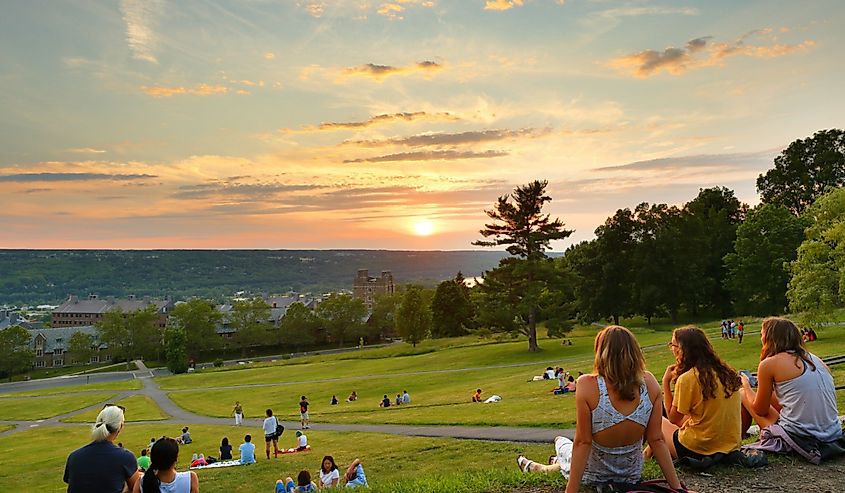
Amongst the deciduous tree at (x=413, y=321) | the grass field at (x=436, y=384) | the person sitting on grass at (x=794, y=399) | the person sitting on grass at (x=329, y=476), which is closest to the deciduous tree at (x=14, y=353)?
the grass field at (x=436, y=384)

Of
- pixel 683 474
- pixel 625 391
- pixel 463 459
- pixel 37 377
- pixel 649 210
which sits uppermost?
pixel 649 210

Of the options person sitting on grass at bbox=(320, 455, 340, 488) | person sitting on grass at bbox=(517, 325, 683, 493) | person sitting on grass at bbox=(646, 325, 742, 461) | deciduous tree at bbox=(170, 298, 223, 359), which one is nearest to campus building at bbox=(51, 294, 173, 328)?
deciduous tree at bbox=(170, 298, 223, 359)

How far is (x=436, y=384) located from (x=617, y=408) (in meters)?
33.2

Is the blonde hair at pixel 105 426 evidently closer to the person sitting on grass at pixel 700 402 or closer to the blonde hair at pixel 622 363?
the blonde hair at pixel 622 363

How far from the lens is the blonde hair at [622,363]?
16.9 feet

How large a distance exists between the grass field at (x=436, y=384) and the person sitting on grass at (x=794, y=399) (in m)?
8.45

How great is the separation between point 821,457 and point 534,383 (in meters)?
22.8

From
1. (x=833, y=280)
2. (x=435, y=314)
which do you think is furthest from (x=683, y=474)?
(x=435, y=314)

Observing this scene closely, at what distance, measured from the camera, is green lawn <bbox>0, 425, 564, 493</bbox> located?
7.63 metres

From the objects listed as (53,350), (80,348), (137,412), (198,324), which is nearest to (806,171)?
(137,412)

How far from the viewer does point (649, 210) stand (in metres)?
61.6

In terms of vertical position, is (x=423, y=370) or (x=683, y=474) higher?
(x=683, y=474)

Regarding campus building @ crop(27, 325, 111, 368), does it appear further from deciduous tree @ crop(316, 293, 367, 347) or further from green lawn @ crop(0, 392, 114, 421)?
green lawn @ crop(0, 392, 114, 421)

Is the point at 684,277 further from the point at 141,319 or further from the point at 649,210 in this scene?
the point at 141,319
